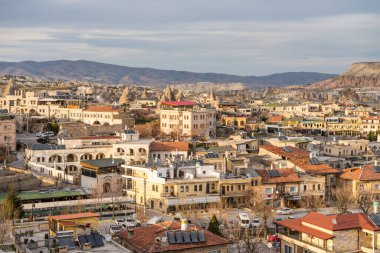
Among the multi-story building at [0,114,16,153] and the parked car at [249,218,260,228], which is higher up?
the multi-story building at [0,114,16,153]

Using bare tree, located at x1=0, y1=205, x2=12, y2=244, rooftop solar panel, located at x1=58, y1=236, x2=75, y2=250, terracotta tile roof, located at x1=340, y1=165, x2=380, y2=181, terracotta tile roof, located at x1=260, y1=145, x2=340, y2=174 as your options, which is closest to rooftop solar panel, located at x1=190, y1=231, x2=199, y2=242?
rooftop solar panel, located at x1=58, y1=236, x2=75, y2=250

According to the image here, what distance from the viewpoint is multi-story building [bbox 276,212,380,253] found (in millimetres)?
29938

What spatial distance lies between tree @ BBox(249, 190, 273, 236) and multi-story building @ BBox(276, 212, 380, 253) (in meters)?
8.56

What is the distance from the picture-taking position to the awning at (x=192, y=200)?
47.3 metres

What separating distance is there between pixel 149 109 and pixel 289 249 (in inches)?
2920

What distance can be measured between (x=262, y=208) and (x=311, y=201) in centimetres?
657

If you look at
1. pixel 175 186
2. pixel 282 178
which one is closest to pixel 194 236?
pixel 175 186

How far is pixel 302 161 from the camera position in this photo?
59219 mm

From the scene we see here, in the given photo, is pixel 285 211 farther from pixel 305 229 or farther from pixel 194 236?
pixel 194 236

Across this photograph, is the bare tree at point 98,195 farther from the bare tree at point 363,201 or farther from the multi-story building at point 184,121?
the multi-story building at point 184,121

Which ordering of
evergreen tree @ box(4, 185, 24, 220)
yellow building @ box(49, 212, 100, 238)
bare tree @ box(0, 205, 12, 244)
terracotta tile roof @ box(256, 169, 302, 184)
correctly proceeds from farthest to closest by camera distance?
1. terracotta tile roof @ box(256, 169, 302, 184)
2. evergreen tree @ box(4, 185, 24, 220)
3. bare tree @ box(0, 205, 12, 244)
4. yellow building @ box(49, 212, 100, 238)

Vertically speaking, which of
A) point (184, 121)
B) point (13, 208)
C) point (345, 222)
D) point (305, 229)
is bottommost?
point (13, 208)

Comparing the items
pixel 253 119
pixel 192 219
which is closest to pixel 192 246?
pixel 192 219

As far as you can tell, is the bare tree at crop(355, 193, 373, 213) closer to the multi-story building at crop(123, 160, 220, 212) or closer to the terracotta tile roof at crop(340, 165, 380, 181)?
the terracotta tile roof at crop(340, 165, 380, 181)
